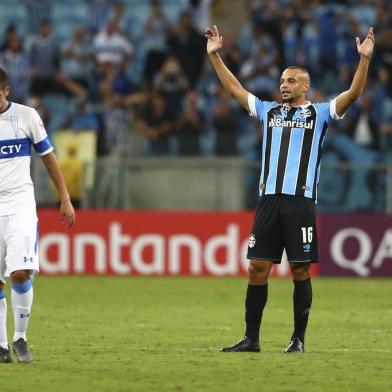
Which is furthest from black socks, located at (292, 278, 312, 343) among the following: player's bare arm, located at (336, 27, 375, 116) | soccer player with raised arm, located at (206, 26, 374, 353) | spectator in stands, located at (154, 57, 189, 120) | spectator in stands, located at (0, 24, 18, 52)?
spectator in stands, located at (0, 24, 18, 52)

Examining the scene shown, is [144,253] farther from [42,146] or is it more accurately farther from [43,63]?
[42,146]

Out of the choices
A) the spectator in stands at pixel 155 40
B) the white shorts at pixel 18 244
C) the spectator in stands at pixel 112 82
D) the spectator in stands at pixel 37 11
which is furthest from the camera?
the spectator in stands at pixel 37 11

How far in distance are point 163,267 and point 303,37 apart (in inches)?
214

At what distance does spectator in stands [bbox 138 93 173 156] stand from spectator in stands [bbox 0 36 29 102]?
2463mm

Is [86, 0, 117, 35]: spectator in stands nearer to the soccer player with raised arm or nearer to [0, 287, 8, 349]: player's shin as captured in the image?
the soccer player with raised arm

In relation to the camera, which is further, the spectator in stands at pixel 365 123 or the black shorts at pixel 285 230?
the spectator in stands at pixel 365 123

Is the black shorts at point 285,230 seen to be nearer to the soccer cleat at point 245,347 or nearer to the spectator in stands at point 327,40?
the soccer cleat at point 245,347

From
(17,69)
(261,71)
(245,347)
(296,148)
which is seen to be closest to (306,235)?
(296,148)

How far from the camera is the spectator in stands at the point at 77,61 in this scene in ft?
70.9

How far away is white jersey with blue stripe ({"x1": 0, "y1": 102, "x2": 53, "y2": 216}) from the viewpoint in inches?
319

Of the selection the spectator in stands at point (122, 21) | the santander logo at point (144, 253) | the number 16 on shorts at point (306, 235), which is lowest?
the santander logo at point (144, 253)

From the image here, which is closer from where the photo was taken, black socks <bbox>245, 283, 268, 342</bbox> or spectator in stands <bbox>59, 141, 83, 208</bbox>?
black socks <bbox>245, 283, 268, 342</bbox>

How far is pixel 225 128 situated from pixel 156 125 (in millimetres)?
1246

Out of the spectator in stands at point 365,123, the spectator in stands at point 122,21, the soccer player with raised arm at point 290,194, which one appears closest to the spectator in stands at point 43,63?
the spectator in stands at point 122,21
